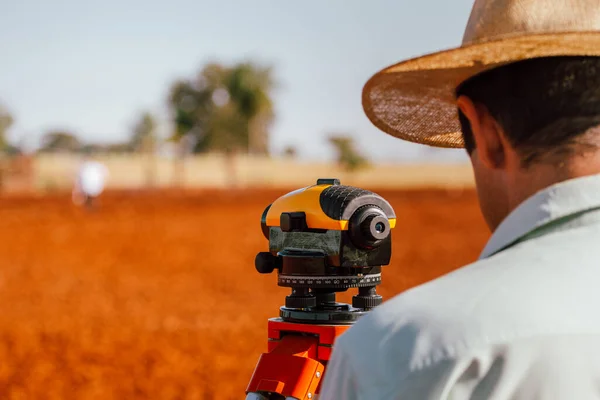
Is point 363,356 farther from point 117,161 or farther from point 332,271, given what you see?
point 117,161

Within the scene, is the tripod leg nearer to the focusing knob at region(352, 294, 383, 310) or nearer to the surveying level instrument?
the surveying level instrument

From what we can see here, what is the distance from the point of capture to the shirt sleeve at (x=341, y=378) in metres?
1.18

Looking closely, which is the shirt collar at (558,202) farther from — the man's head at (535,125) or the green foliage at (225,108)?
the green foliage at (225,108)

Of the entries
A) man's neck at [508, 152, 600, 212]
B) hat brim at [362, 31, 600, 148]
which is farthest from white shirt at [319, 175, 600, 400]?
hat brim at [362, 31, 600, 148]

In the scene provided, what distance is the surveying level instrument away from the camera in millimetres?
1939

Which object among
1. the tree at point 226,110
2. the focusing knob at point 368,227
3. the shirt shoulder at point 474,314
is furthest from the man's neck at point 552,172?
the tree at point 226,110

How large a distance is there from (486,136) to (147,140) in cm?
7708

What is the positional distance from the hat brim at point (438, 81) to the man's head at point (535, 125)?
2 cm

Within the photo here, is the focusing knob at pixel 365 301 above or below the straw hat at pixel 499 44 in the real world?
below

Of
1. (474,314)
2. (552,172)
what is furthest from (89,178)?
(474,314)

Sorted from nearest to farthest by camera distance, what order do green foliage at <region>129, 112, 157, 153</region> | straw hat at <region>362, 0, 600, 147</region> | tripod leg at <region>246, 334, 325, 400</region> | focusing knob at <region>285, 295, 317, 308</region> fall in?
straw hat at <region>362, 0, 600, 147</region>, tripod leg at <region>246, 334, 325, 400</region>, focusing knob at <region>285, 295, 317, 308</region>, green foliage at <region>129, 112, 157, 153</region>

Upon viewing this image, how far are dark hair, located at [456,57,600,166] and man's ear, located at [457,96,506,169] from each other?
0.07 feet

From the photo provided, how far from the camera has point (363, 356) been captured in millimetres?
1162

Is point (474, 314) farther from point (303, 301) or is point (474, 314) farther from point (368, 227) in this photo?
point (303, 301)
